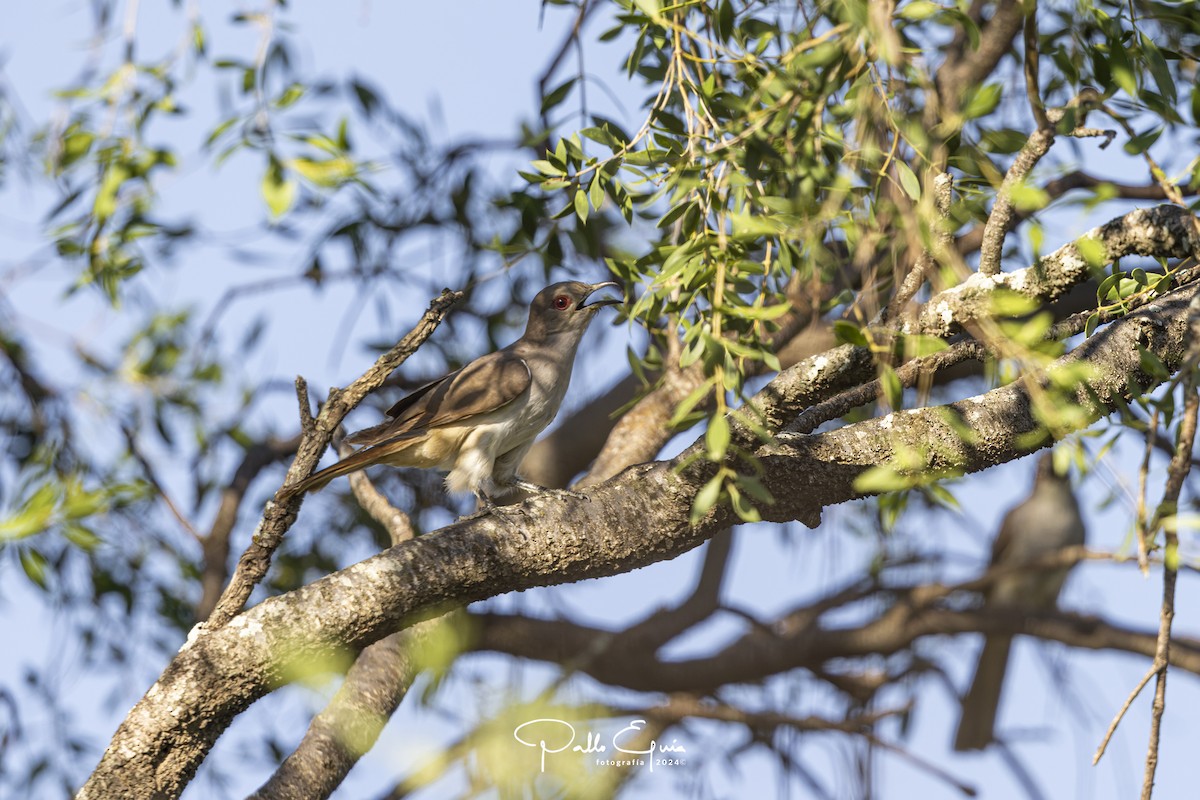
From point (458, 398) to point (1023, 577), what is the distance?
4735 mm

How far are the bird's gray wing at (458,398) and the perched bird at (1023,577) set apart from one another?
161 inches

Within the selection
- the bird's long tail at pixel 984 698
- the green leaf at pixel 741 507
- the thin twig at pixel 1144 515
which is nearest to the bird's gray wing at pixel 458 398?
the green leaf at pixel 741 507

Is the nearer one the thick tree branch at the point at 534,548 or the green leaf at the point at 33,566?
the thick tree branch at the point at 534,548

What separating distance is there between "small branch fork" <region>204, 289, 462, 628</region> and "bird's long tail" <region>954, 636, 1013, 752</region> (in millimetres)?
6314

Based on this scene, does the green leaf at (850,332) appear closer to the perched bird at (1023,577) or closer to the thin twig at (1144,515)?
the thin twig at (1144,515)

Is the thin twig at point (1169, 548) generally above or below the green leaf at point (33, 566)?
below

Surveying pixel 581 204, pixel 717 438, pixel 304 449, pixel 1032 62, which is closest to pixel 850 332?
pixel 717 438

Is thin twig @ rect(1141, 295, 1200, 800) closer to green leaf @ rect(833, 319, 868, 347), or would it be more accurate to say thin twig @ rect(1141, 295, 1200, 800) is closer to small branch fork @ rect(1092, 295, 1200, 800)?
small branch fork @ rect(1092, 295, 1200, 800)

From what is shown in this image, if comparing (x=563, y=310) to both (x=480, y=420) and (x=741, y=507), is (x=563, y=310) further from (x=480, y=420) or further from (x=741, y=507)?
(x=741, y=507)

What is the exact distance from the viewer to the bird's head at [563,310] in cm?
526

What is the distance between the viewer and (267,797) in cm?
315

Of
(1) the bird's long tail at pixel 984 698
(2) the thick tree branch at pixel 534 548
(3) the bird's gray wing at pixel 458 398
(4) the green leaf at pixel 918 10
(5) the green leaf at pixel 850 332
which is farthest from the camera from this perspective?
(1) the bird's long tail at pixel 984 698

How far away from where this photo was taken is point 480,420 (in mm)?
4684
